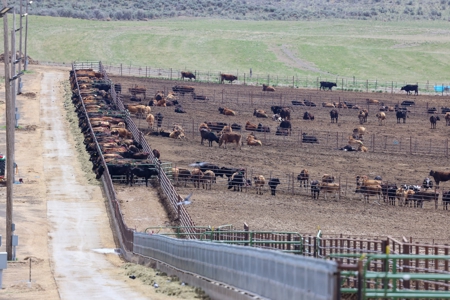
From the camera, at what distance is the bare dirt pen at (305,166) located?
102 feet

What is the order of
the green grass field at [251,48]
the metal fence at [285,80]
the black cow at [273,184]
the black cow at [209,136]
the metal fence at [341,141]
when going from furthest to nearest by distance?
the green grass field at [251,48] → the metal fence at [285,80] → the metal fence at [341,141] → the black cow at [209,136] → the black cow at [273,184]

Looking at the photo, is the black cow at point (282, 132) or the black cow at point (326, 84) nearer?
the black cow at point (282, 132)

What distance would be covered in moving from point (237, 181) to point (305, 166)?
6332mm

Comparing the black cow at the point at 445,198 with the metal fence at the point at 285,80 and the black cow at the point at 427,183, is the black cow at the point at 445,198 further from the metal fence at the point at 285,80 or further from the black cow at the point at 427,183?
the metal fence at the point at 285,80

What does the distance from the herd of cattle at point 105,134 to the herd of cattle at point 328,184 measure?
77.4 inches

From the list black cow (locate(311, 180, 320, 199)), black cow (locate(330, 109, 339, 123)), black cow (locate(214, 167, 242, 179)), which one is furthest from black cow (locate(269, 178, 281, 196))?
black cow (locate(330, 109, 339, 123))

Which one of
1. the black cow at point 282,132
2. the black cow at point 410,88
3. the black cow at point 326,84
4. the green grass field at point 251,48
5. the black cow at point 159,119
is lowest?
the black cow at point 282,132

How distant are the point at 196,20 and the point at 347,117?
269 feet

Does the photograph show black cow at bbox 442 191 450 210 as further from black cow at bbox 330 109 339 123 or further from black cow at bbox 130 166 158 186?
black cow at bbox 330 109 339 123

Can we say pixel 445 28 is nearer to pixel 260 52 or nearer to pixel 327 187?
pixel 260 52

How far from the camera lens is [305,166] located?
144ft

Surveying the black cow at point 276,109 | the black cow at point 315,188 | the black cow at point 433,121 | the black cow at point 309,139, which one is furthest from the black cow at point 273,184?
the black cow at point 276,109

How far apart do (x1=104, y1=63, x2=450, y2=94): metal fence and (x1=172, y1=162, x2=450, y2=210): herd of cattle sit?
42.9m

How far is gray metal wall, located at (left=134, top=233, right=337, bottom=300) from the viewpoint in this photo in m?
11.3
